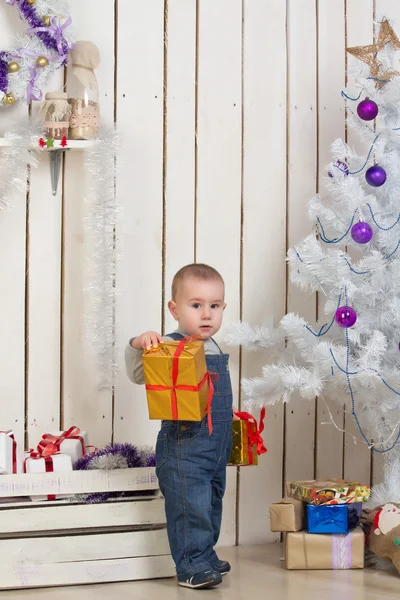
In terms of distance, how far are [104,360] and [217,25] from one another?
3.87 ft

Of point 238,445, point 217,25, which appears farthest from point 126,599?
point 217,25

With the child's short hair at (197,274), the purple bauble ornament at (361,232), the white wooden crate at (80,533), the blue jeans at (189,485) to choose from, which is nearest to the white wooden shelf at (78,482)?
the white wooden crate at (80,533)

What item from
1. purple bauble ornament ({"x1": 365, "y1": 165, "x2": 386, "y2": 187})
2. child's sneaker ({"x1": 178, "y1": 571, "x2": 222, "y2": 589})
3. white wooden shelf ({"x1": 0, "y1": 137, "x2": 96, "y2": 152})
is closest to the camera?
child's sneaker ({"x1": 178, "y1": 571, "x2": 222, "y2": 589})

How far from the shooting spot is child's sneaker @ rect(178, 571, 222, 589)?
7.09 feet

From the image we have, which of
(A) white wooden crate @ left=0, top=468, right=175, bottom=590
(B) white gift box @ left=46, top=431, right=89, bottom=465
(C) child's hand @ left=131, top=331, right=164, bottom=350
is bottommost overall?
(A) white wooden crate @ left=0, top=468, right=175, bottom=590

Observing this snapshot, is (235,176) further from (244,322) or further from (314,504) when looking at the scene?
(314,504)

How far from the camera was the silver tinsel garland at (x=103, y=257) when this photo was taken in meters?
2.61

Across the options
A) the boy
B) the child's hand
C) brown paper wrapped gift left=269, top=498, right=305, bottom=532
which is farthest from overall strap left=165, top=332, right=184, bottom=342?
brown paper wrapped gift left=269, top=498, right=305, bottom=532

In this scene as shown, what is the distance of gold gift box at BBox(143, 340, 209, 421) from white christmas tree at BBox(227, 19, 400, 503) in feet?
1.42

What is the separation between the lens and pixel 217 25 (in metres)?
2.86

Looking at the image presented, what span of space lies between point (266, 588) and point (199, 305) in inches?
29.6

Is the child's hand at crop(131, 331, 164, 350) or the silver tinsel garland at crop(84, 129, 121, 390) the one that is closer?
the child's hand at crop(131, 331, 164, 350)

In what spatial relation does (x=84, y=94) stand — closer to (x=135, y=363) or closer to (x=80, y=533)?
(x=135, y=363)

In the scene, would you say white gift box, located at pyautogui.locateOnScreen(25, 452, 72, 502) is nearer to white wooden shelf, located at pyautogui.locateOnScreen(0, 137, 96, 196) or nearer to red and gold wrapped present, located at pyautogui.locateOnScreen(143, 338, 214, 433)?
red and gold wrapped present, located at pyautogui.locateOnScreen(143, 338, 214, 433)
